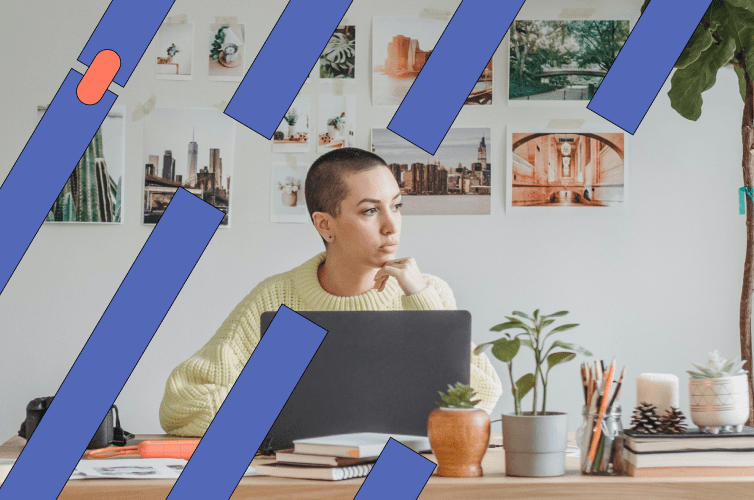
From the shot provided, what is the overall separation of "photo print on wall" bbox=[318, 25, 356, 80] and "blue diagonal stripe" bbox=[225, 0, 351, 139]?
4cm

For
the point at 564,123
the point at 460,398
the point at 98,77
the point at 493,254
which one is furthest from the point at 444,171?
the point at 460,398

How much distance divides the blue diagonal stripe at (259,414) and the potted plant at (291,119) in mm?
1236

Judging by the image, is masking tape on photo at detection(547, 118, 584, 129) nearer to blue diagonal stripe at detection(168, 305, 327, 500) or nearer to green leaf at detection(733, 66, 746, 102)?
green leaf at detection(733, 66, 746, 102)

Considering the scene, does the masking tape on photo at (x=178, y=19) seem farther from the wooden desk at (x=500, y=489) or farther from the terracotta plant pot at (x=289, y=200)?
the wooden desk at (x=500, y=489)

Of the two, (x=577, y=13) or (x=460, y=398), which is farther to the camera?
(x=577, y=13)

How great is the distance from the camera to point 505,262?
2.42 metres

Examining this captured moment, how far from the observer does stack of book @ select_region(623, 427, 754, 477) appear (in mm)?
1016

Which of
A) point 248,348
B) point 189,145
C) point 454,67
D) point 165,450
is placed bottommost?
point 165,450

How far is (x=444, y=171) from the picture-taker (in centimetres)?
243

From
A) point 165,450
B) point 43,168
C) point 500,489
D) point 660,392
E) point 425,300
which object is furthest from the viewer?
point 43,168

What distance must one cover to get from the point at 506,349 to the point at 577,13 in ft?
5.65

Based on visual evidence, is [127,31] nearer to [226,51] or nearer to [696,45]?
[226,51]

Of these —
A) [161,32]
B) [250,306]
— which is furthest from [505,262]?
[161,32]

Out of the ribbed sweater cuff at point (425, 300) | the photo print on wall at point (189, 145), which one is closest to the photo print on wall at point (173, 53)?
the photo print on wall at point (189, 145)
